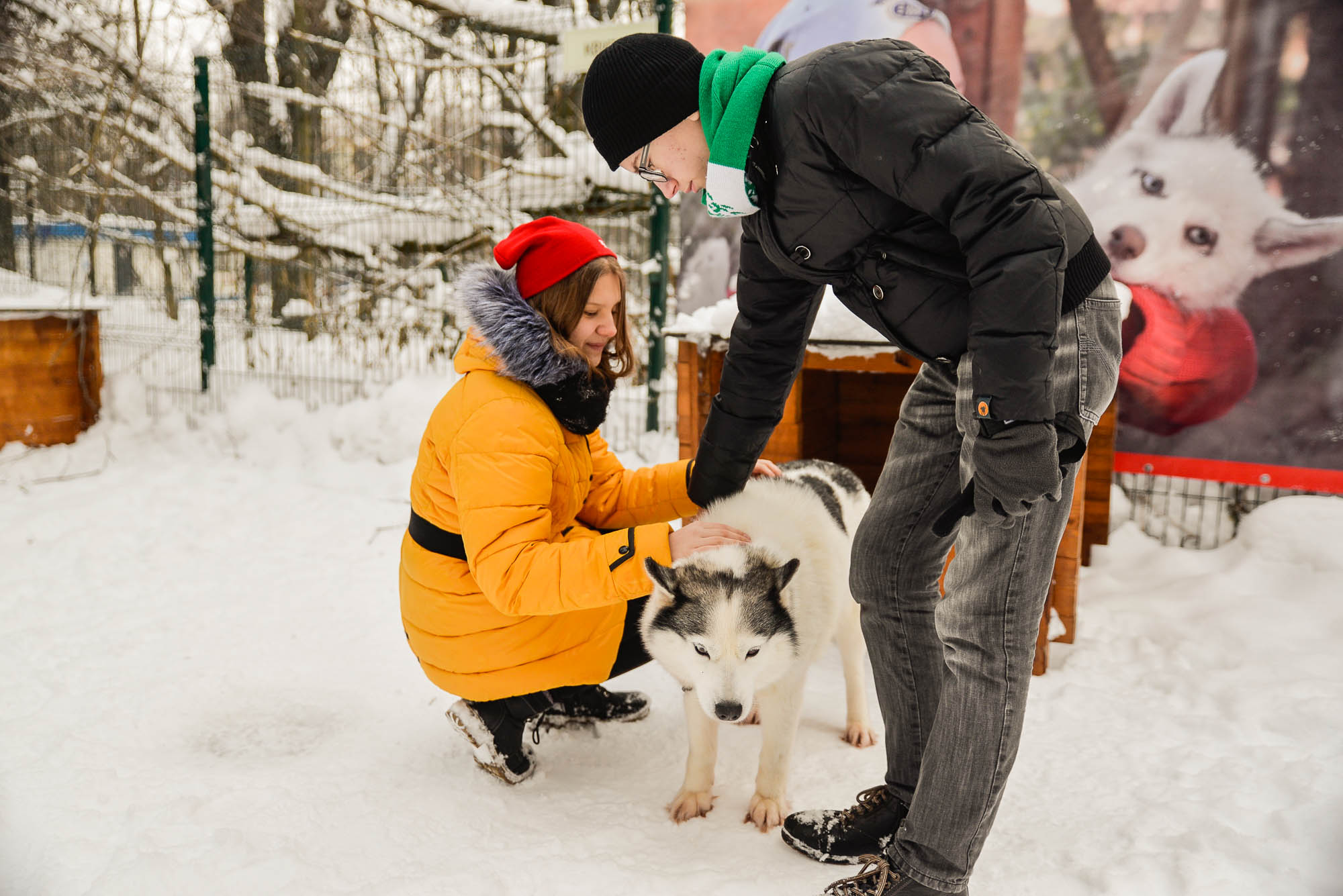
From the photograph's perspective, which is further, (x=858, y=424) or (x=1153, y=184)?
(x=858, y=424)

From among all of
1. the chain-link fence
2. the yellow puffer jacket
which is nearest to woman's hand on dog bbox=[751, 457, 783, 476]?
the yellow puffer jacket

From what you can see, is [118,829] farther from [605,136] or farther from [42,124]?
[42,124]

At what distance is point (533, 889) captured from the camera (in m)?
1.99

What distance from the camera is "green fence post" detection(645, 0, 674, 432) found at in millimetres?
5637

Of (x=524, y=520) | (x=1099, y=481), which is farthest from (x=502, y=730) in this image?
(x=1099, y=481)

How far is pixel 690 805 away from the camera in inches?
92.0

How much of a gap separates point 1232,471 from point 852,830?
3.20 m

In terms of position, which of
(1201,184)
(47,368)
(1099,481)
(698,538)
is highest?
(1201,184)

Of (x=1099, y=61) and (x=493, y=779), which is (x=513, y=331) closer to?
(x=493, y=779)

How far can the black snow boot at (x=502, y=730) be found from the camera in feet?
8.09

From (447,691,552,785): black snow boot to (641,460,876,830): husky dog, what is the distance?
430mm

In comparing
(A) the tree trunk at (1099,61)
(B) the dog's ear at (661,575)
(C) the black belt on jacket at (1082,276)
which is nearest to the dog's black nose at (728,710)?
(B) the dog's ear at (661,575)

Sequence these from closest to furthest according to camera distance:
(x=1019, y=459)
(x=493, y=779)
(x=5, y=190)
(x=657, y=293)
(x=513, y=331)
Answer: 1. (x=1019, y=459)
2. (x=513, y=331)
3. (x=493, y=779)
4. (x=657, y=293)
5. (x=5, y=190)

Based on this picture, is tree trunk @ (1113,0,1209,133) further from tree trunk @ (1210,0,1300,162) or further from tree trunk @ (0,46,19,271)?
tree trunk @ (0,46,19,271)
